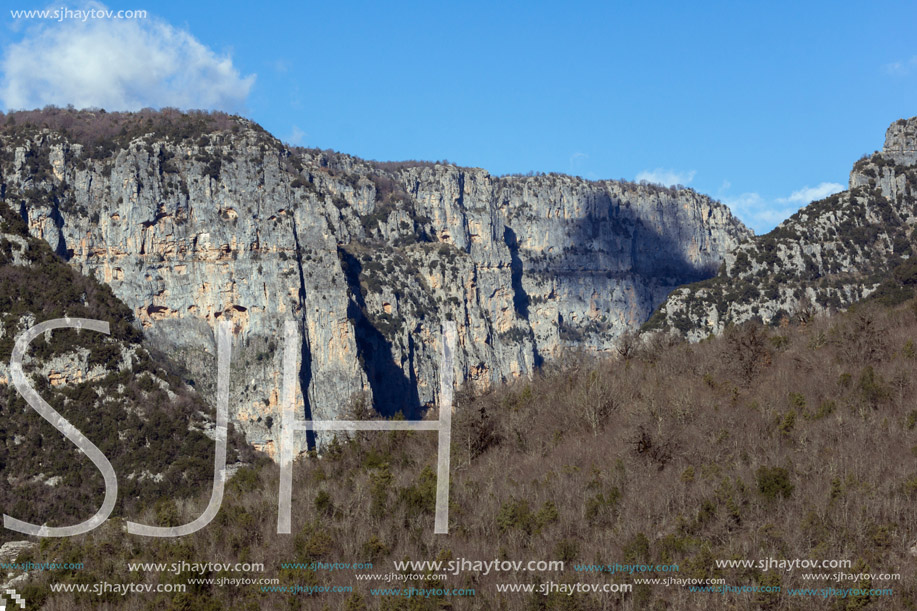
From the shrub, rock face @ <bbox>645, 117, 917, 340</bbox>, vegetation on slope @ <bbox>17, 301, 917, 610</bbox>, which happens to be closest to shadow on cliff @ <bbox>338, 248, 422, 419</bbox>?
rock face @ <bbox>645, 117, 917, 340</bbox>

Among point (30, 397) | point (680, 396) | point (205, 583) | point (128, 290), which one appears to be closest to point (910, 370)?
point (680, 396)

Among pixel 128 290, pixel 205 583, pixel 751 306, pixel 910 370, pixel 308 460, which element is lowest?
pixel 205 583

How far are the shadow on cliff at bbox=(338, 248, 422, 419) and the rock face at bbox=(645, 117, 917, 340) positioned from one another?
55.6 metres

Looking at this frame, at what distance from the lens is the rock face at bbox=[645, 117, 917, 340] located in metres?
84.6

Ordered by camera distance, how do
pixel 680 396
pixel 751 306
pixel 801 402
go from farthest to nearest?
pixel 751 306, pixel 680 396, pixel 801 402

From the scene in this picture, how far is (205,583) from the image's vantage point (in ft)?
94.3

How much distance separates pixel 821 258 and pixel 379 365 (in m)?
72.2

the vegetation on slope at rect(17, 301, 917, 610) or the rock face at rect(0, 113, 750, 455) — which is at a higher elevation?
the rock face at rect(0, 113, 750, 455)

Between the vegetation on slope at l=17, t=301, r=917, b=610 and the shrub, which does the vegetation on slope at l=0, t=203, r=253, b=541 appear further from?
the shrub

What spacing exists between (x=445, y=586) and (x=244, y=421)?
96.3 meters

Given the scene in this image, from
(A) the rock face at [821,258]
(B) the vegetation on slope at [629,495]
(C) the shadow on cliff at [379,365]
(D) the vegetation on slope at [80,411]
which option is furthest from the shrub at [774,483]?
(C) the shadow on cliff at [379,365]

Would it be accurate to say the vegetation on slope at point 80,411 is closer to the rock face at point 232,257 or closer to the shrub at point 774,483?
the rock face at point 232,257

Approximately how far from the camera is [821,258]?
8919 centimetres

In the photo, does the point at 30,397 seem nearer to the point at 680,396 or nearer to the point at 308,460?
the point at 308,460
